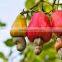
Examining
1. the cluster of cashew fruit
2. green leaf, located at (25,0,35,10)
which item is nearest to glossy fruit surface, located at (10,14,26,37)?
the cluster of cashew fruit

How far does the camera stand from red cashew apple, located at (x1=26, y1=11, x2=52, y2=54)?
59 cm

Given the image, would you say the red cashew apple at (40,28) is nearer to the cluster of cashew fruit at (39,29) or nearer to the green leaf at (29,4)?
the cluster of cashew fruit at (39,29)

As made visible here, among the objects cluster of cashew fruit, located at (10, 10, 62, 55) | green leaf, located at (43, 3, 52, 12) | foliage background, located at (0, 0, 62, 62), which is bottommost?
foliage background, located at (0, 0, 62, 62)

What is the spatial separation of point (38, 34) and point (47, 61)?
0.19m

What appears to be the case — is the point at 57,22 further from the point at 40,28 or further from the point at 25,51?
the point at 25,51

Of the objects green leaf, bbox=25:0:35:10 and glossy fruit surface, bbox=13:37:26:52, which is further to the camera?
green leaf, bbox=25:0:35:10

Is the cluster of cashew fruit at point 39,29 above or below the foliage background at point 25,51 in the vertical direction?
above

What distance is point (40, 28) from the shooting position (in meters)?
0.59

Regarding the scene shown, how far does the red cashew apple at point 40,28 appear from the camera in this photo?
1.93 feet

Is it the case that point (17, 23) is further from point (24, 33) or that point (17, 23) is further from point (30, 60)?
point (30, 60)

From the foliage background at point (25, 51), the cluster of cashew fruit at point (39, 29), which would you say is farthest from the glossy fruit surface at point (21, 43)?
the foliage background at point (25, 51)

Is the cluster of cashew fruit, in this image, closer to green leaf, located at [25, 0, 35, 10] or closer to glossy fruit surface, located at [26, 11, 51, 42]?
glossy fruit surface, located at [26, 11, 51, 42]

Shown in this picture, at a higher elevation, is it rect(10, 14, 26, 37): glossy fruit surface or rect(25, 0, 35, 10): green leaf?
rect(25, 0, 35, 10): green leaf

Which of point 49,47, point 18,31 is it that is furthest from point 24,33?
point 49,47
